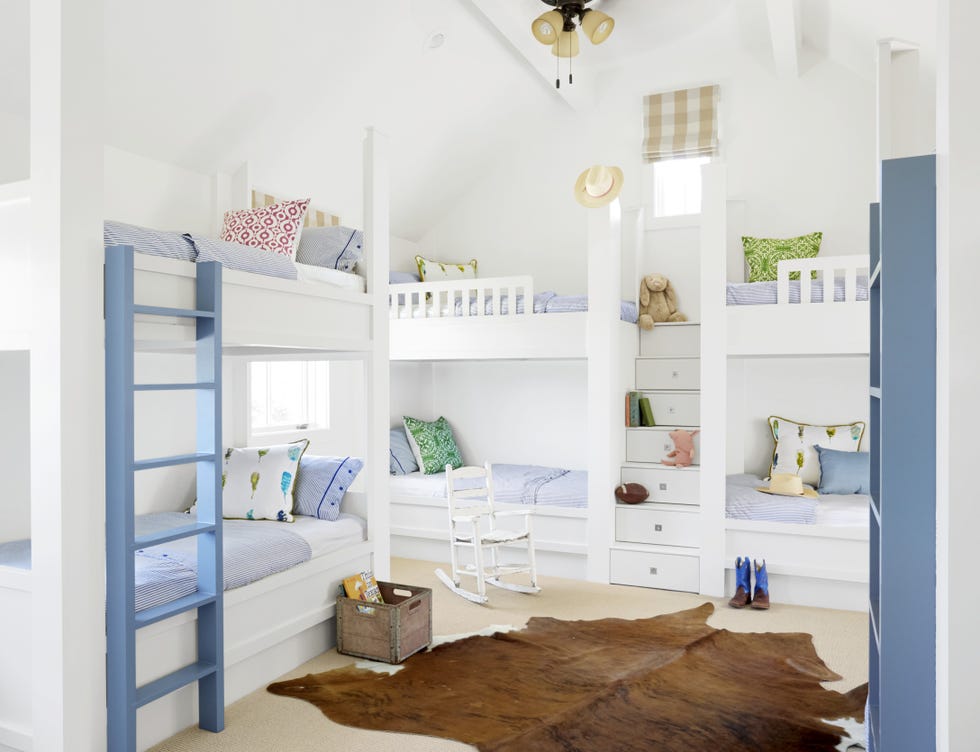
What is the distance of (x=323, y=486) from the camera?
143 inches

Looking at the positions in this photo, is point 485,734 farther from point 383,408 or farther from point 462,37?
point 462,37

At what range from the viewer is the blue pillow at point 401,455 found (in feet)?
17.6

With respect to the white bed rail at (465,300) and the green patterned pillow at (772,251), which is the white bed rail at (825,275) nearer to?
the green patterned pillow at (772,251)

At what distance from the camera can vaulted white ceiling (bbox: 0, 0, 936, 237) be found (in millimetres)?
3398

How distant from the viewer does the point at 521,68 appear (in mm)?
5238

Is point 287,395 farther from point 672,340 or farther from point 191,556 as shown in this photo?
point 672,340

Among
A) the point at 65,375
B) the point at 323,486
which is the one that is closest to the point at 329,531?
the point at 323,486

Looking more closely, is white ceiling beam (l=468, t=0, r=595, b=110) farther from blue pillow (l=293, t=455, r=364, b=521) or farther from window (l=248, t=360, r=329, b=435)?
blue pillow (l=293, t=455, r=364, b=521)

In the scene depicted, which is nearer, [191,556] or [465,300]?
[191,556]

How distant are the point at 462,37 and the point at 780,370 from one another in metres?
3.03

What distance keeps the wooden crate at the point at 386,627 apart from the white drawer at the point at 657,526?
1.53 m

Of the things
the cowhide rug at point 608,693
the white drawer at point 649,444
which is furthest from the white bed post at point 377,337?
the white drawer at point 649,444

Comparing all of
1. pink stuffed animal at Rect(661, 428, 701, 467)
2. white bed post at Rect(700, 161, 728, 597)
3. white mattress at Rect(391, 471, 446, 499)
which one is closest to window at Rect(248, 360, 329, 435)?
white mattress at Rect(391, 471, 446, 499)

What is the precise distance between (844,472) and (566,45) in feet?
10.3
